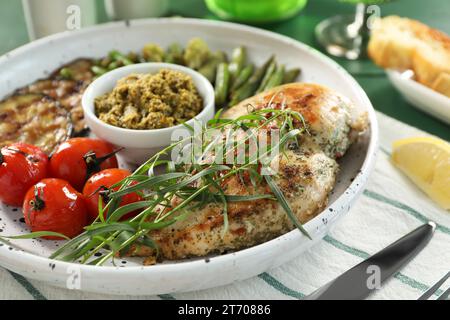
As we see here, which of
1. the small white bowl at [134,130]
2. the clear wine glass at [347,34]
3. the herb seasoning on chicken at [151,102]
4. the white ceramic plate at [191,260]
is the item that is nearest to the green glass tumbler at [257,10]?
the clear wine glass at [347,34]

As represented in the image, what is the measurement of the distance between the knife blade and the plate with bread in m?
1.06

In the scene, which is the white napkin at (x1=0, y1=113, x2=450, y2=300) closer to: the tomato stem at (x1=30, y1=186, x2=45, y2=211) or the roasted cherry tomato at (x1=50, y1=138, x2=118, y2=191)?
the tomato stem at (x1=30, y1=186, x2=45, y2=211)

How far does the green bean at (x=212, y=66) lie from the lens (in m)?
3.85

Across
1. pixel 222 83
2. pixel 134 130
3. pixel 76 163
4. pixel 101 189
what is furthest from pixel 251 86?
pixel 101 189

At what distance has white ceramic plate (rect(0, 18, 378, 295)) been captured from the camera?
2.29m

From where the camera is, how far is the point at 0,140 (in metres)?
3.22

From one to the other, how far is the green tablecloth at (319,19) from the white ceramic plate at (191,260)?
0.64m

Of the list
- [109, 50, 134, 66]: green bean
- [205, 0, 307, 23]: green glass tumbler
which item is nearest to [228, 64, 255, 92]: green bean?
[109, 50, 134, 66]: green bean

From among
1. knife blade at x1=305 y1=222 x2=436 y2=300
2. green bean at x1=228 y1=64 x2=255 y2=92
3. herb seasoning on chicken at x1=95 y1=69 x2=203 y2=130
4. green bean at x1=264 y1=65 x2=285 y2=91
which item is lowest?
knife blade at x1=305 y1=222 x2=436 y2=300

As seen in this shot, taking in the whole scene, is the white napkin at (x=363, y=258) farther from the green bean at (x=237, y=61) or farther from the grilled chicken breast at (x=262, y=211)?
the green bean at (x=237, y=61)

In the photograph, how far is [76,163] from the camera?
2.90 meters

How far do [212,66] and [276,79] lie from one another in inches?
18.9
